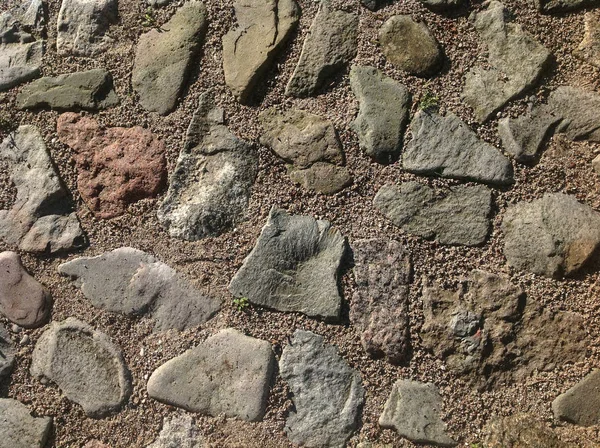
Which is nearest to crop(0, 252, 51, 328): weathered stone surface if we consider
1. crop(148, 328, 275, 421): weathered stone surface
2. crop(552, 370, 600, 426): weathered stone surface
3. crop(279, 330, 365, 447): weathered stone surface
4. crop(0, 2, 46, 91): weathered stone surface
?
crop(148, 328, 275, 421): weathered stone surface

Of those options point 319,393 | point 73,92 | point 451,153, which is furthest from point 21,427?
point 451,153

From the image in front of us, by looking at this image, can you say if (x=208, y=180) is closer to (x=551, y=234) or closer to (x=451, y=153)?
(x=451, y=153)

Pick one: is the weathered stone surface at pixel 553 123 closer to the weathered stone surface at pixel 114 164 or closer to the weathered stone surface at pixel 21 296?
the weathered stone surface at pixel 114 164

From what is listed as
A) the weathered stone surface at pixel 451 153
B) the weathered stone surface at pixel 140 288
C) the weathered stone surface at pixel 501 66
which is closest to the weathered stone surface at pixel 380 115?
the weathered stone surface at pixel 451 153

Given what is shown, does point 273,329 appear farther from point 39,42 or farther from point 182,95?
point 39,42

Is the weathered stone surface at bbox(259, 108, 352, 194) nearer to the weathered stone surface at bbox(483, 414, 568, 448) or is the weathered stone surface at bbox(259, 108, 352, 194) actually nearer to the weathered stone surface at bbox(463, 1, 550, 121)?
the weathered stone surface at bbox(463, 1, 550, 121)

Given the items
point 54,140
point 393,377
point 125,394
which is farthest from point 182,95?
point 393,377
